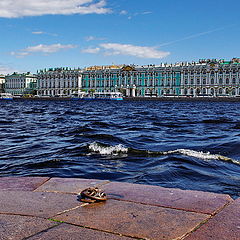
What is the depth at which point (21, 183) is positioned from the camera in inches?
130

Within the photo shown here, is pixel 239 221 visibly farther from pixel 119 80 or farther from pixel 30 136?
pixel 119 80

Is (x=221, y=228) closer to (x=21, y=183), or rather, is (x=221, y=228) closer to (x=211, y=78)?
(x=21, y=183)

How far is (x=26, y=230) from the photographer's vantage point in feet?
6.57

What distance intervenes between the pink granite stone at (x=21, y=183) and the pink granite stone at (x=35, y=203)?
0.19 meters

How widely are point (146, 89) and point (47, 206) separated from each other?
88634 mm

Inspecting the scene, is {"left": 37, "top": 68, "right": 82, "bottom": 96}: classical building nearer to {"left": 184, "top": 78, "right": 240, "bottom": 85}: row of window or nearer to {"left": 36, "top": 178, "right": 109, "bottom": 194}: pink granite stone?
{"left": 184, "top": 78, "right": 240, "bottom": 85}: row of window

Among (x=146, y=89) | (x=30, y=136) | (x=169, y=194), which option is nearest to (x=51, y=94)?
(x=146, y=89)

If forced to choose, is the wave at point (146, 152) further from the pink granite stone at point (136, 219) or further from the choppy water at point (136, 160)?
the pink granite stone at point (136, 219)

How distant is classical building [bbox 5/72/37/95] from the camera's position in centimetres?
11344

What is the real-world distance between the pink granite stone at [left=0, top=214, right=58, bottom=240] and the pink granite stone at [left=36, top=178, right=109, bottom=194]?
0.77 metres

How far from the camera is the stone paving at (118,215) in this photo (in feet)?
6.48

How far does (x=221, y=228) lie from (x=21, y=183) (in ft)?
6.42

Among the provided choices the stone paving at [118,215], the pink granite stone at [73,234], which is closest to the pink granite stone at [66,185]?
the stone paving at [118,215]

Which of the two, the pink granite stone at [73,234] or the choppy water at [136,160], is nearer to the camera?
the pink granite stone at [73,234]
